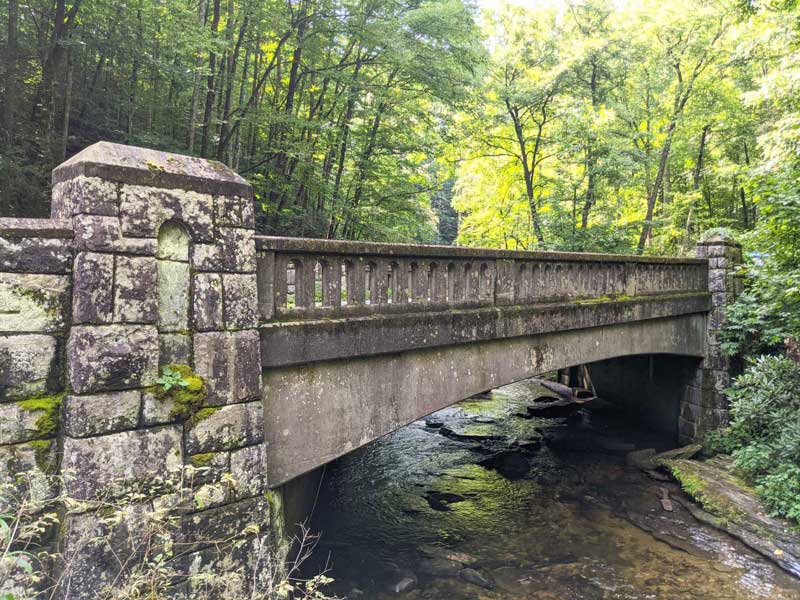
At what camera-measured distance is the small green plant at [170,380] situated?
268cm

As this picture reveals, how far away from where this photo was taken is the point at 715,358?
27.8 ft

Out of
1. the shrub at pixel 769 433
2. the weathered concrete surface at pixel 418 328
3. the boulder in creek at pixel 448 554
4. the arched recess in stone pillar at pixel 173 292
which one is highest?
the arched recess in stone pillar at pixel 173 292

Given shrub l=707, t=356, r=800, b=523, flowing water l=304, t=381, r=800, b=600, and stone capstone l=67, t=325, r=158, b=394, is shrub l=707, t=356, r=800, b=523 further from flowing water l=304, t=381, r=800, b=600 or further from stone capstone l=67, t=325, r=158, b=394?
stone capstone l=67, t=325, r=158, b=394

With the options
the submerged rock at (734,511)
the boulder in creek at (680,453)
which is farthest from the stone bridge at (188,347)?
the boulder in creek at (680,453)

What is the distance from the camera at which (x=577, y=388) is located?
12945 millimetres

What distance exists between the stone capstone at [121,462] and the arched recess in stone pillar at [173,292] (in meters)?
0.45

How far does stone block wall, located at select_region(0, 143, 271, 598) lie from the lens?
2.39 meters

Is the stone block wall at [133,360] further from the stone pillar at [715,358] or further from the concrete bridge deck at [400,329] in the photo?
the stone pillar at [715,358]

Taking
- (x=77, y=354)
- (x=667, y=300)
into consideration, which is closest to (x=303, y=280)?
(x=77, y=354)

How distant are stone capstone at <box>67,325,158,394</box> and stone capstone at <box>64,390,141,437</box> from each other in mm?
48

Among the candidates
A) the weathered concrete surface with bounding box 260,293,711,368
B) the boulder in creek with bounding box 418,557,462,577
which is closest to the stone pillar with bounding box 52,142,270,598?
the weathered concrete surface with bounding box 260,293,711,368

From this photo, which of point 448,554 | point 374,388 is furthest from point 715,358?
point 374,388

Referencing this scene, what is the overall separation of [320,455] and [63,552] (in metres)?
1.70

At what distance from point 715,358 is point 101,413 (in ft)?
31.3
